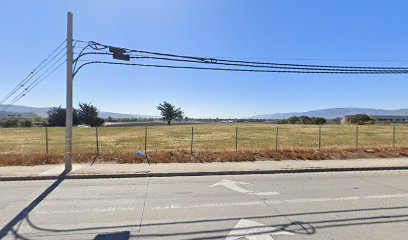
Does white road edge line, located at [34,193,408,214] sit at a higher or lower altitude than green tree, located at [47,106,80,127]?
lower

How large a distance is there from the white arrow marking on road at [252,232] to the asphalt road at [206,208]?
0.02m

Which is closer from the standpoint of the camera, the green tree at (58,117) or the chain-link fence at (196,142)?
the chain-link fence at (196,142)

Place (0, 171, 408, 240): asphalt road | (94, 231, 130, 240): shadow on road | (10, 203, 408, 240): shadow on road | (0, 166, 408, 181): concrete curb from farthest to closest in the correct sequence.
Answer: (0, 166, 408, 181): concrete curb → (0, 171, 408, 240): asphalt road → (10, 203, 408, 240): shadow on road → (94, 231, 130, 240): shadow on road

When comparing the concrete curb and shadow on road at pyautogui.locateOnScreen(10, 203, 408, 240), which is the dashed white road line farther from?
shadow on road at pyautogui.locateOnScreen(10, 203, 408, 240)

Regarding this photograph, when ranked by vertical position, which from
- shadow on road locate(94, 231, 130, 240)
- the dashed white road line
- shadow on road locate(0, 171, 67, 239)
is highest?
the dashed white road line

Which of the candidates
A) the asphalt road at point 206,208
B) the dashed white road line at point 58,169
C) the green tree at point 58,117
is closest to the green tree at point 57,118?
the green tree at point 58,117

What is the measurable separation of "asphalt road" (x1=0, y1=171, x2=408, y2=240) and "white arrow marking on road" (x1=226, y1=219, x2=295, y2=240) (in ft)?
0.05

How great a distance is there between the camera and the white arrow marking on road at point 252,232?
4.60 metres

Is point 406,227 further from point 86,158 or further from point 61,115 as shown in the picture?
point 61,115

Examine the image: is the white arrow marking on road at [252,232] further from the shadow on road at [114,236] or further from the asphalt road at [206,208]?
the shadow on road at [114,236]

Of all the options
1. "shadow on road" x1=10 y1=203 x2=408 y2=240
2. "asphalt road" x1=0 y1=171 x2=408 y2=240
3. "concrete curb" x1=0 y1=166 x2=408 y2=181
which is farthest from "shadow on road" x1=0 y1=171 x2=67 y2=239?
"concrete curb" x1=0 y1=166 x2=408 y2=181

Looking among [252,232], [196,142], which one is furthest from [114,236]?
[196,142]

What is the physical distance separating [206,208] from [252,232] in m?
1.57

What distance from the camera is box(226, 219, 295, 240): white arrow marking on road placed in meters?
4.60
